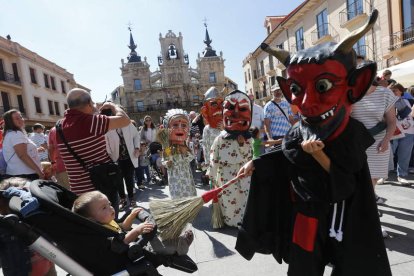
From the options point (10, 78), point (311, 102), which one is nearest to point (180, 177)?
point (311, 102)

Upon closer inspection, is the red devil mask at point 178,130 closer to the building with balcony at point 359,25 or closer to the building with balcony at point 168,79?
the building with balcony at point 359,25

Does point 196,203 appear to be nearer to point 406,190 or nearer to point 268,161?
point 268,161

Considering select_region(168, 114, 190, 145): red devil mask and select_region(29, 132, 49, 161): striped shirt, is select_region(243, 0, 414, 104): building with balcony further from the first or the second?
select_region(29, 132, 49, 161): striped shirt

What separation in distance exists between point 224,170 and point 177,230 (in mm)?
1448

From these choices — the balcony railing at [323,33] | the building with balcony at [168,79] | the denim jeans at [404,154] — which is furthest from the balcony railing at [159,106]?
the denim jeans at [404,154]

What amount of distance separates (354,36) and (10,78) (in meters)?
28.0

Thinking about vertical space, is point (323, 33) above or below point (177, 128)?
above

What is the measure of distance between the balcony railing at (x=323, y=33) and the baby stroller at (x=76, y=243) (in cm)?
1772

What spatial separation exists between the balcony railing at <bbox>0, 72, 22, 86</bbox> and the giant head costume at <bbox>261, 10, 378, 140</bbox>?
27.2 metres

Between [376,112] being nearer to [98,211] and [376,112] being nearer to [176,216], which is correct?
[176,216]

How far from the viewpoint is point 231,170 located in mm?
3488

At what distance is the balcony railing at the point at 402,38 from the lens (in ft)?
39.9

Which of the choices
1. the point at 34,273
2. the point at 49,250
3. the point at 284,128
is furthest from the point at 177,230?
the point at 284,128

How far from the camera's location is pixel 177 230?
215cm
